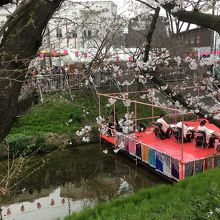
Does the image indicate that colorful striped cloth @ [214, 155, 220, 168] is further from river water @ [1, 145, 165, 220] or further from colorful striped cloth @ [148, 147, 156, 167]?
colorful striped cloth @ [148, 147, 156, 167]

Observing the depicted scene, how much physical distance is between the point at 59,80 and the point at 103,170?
6975 mm

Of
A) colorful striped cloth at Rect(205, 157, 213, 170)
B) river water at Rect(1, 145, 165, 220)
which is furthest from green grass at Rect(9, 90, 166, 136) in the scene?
colorful striped cloth at Rect(205, 157, 213, 170)

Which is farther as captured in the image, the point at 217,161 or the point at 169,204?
the point at 217,161

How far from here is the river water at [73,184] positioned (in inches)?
381

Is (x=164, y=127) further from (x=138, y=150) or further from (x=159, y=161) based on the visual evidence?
(x=159, y=161)

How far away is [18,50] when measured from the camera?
2.55 metres

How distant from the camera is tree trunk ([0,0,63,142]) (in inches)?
99.7

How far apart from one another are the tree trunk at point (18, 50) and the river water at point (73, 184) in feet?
22.1

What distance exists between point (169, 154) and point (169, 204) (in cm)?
421

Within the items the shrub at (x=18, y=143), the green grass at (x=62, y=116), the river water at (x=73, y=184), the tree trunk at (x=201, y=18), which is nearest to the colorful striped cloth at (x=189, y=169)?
the river water at (x=73, y=184)

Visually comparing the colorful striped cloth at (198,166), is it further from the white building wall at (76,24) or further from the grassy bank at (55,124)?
the grassy bank at (55,124)

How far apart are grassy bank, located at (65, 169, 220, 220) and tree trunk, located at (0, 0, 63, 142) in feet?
11.6

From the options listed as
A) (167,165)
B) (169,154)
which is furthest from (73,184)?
(169,154)

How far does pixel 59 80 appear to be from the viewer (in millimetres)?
17844
